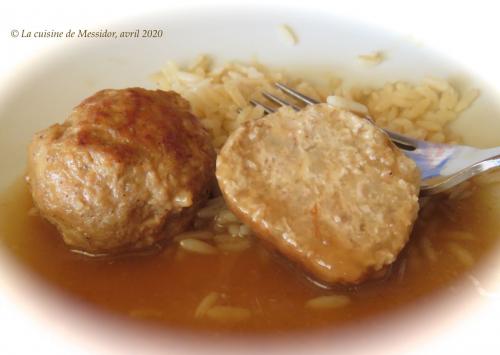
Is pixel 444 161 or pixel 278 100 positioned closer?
pixel 444 161

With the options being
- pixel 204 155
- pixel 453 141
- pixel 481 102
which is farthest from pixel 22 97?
pixel 481 102

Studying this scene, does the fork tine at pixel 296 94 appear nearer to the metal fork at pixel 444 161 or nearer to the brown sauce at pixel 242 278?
the metal fork at pixel 444 161

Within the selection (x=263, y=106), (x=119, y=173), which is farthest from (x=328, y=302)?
(x=263, y=106)

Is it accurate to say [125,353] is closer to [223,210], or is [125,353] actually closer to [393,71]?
[223,210]

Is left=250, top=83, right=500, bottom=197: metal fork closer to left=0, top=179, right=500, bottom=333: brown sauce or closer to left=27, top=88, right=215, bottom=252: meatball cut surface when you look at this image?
left=0, top=179, right=500, bottom=333: brown sauce

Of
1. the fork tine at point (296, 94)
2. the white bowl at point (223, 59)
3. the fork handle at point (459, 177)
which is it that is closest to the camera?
the white bowl at point (223, 59)

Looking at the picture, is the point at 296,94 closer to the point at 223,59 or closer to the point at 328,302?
the point at 223,59

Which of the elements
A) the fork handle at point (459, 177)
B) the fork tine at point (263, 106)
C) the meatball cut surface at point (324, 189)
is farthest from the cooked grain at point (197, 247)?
the fork handle at point (459, 177)
